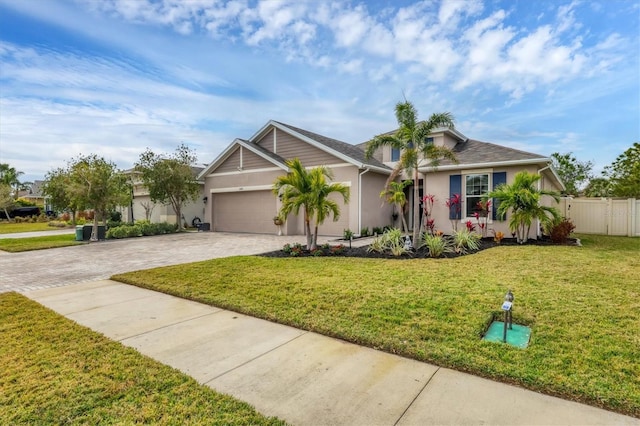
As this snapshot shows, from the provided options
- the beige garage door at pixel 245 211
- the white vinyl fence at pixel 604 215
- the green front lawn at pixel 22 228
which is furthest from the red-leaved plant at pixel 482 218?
the green front lawn at pixel 22 228

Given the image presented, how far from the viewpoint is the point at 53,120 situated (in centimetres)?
1557

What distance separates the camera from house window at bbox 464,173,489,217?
43.9 feet

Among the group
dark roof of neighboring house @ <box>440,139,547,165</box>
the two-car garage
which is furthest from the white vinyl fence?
the two-car garage

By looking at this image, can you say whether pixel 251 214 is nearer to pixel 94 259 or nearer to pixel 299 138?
pixel 299 138

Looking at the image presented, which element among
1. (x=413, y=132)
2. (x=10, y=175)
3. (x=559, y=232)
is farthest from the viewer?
(x=10, y=175)

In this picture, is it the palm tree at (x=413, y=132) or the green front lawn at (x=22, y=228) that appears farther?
the green front lawn at (x=22, y=228)

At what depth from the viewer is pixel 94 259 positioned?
9.68m

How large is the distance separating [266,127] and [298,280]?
12.6 m

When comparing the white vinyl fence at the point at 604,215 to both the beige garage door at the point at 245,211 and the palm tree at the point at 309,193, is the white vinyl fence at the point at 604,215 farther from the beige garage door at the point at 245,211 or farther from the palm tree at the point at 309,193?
the beige garage door at the point at 245,211

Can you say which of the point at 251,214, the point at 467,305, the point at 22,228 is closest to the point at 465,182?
the point at 467,305

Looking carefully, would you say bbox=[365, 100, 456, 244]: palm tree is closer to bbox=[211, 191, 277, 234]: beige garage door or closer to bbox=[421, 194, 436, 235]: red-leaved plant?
bbox=[421, 194, 436, 235]: red-leaved plant

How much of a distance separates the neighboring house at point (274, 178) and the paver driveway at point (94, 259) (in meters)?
3.92

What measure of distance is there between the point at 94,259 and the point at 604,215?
68.3 feet

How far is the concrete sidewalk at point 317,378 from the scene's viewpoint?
2.43 metres
